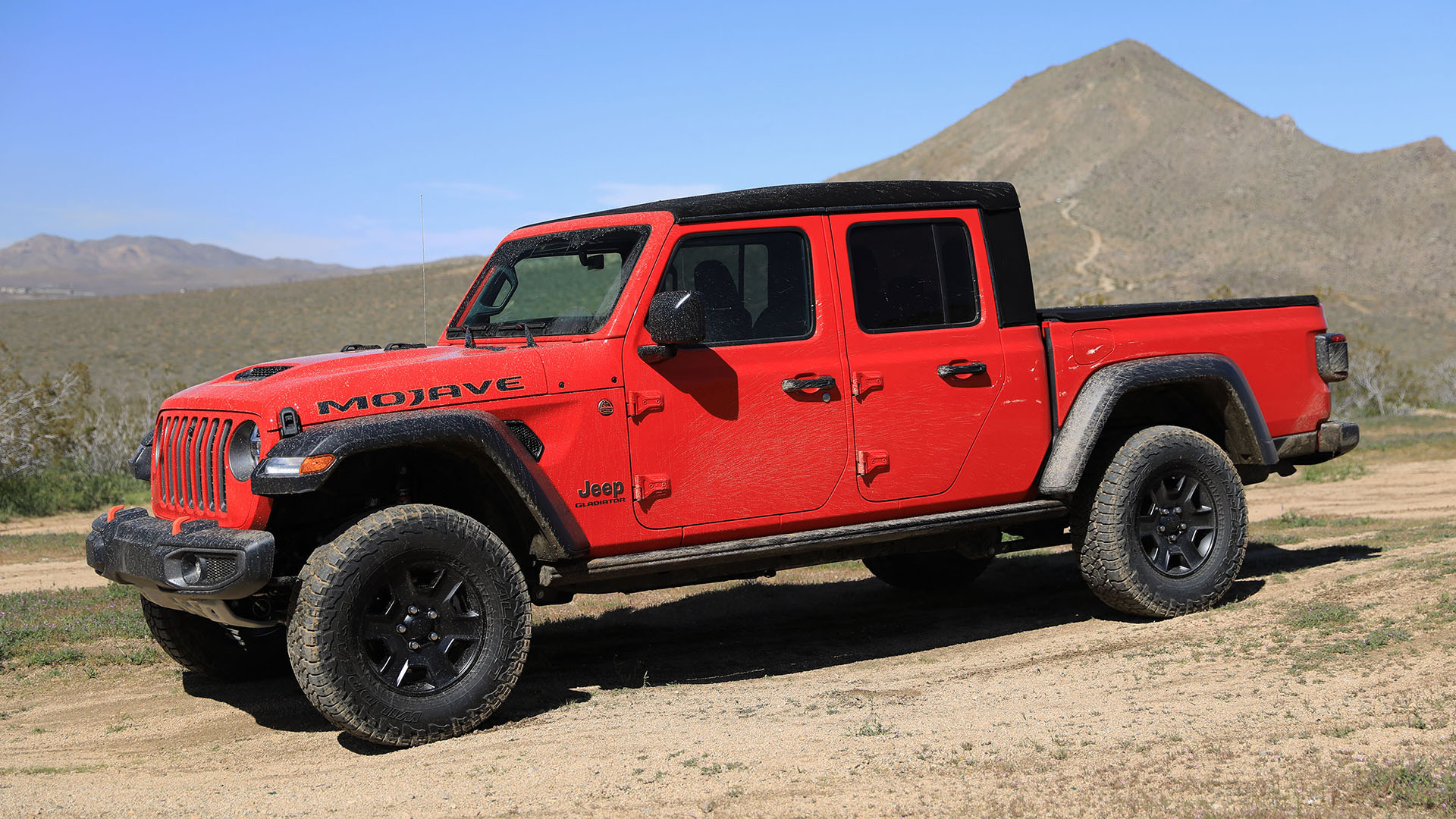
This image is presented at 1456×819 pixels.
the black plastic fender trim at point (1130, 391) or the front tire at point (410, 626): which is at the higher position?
the black plastic fender trim at point (1130, 391)

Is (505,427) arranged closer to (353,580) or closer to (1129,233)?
(353,580)

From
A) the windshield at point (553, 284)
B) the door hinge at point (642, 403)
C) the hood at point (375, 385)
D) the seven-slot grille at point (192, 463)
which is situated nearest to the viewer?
the hood at point (375, 385)

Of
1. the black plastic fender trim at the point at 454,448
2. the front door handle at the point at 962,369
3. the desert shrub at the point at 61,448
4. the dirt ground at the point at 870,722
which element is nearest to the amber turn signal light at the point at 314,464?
the black plastic fender trim at the point at 454,448

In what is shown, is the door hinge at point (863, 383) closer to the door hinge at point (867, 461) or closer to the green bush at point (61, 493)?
the door hinge at point (867, 461)

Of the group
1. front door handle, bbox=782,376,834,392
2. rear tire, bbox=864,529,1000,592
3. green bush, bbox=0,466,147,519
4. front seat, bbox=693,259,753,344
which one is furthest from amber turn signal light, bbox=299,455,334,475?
green bush, bbox=0,466,147,519

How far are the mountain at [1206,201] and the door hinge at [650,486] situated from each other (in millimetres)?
38079

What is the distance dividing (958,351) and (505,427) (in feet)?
7.21

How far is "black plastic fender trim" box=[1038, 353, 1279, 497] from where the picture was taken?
5.91 meters

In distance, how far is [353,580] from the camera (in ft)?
14.8

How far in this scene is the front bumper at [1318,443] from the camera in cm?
674

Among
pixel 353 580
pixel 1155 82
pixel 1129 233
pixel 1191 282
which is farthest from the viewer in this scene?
pixel 1155 82

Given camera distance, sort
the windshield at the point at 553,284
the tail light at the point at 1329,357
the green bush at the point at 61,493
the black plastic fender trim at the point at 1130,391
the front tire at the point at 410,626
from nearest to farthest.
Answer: the front tire at the point at 410,626
the windshield at the point at 553,284
the black plastic fender trim at the point at 1130,391
the tail light at the point at 1329,357
the green bush at the point at 61,493

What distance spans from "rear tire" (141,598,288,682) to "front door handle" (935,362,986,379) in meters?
3.30

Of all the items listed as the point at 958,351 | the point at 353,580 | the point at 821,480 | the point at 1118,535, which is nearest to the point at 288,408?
the point at 353,580
